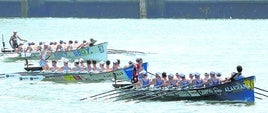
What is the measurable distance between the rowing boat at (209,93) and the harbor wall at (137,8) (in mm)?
101976

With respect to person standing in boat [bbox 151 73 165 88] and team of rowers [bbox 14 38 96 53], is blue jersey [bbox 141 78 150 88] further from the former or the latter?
team of rowers [bbox 14 38 96 53]

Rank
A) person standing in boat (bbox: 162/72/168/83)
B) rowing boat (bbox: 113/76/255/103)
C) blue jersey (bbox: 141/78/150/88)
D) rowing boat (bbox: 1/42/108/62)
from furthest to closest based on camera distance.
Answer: rowing boat (bbox: 1/42/108/62) → blue jersey (bbox: 141/78/150/88) → person standing in boat (bbox: 162/72/168/83) → rowing boat (bbox: 113/76/255/103)

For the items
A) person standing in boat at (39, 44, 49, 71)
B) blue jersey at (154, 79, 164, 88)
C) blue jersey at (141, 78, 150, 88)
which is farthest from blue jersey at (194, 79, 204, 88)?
person standing in boat at (39, 44, 49, 71)

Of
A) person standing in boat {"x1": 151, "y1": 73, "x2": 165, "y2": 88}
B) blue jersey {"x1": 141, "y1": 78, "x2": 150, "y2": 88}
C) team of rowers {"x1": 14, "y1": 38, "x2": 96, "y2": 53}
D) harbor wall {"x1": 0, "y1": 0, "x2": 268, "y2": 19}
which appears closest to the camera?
person standing in boat {"x1": 151, "y1": 73, "x2": 165, "y2": 88}

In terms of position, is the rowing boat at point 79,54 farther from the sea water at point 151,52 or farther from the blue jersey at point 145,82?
the blue jersey at point 145,82

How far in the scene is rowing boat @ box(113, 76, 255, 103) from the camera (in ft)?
150

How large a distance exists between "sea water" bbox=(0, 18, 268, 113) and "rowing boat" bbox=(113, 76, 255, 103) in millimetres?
285

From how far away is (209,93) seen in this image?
46.7m

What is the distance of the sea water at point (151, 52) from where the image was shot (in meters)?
48.1

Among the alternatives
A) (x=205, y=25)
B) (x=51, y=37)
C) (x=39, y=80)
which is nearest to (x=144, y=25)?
(x=205, y=25)

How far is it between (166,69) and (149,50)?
18823 mm

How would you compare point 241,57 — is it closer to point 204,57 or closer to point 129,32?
point 204,57

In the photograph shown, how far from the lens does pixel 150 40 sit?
110500 mm

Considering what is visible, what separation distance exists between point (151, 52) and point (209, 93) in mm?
41555
